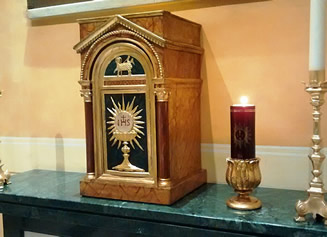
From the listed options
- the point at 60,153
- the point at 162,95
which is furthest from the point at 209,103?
A: the point at 60,153

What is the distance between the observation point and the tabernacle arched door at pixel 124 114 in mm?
1110

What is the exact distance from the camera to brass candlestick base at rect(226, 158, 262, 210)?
1010mm

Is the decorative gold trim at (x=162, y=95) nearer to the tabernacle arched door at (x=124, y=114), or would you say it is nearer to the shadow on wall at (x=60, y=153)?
the tabernacle arched door at (x=124, y=114)

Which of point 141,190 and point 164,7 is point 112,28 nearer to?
point 164,7

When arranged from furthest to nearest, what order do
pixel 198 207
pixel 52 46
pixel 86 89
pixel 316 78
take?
pixel 52 46, pixel 86 89, pixel 198 207, pixel 316 78

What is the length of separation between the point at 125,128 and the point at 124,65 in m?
0.18

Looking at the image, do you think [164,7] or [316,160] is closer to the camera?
[316,160]

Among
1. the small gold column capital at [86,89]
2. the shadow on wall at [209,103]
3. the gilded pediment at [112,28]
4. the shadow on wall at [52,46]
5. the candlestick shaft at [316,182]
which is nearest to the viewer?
the candlestick shaft at [316,182]

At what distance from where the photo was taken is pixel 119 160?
1173 mm

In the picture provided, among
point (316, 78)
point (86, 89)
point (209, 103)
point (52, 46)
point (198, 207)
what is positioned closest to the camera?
point (316, 78)

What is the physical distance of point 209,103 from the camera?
51.0 inches

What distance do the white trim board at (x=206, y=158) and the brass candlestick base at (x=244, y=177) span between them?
22cm

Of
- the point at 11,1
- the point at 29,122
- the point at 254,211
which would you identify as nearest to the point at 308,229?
the point at 254,211

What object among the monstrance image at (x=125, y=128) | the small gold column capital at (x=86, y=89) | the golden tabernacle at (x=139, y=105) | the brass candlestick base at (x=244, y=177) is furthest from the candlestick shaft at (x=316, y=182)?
the small gold column capital at (x=86, y=89)
